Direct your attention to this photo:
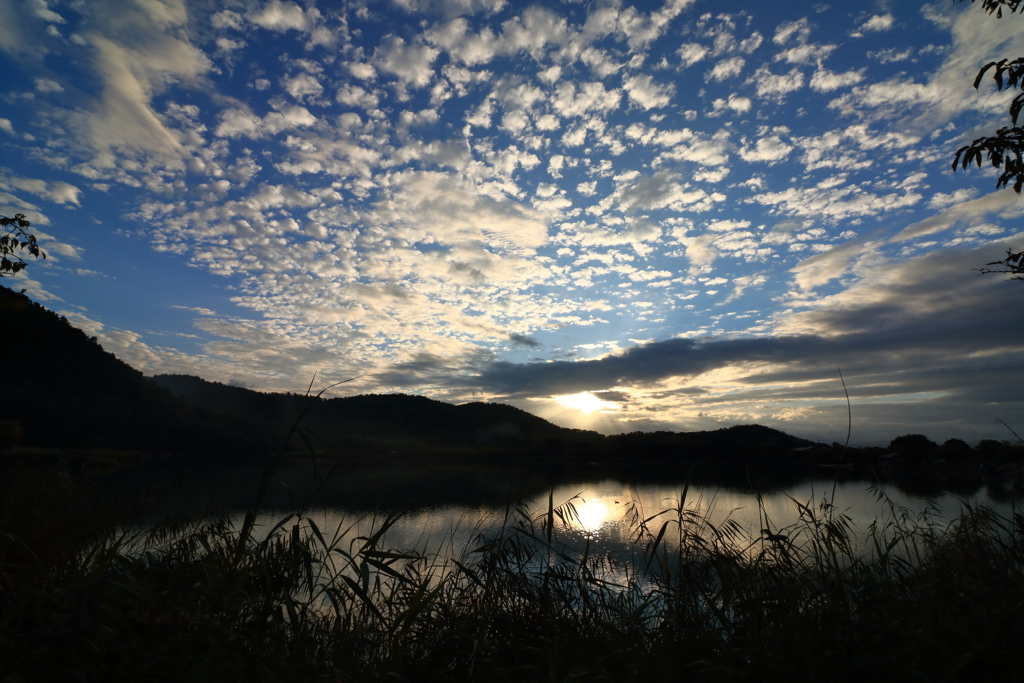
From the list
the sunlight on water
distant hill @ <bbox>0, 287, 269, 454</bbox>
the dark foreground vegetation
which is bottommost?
the sunlight on water

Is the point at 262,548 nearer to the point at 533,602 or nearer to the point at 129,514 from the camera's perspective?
the point at 533,602

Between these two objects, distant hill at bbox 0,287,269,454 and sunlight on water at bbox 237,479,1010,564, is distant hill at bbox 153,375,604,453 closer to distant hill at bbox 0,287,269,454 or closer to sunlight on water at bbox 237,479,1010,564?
distant hill at bbox 0,287,269,454

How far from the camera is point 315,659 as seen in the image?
306cm

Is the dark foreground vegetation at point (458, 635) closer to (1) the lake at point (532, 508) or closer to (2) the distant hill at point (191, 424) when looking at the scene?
(1) the lake at point (532, 508)

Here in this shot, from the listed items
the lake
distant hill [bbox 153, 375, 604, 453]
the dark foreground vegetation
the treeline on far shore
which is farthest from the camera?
distant hill [bbox 153, 375, 604, 453]

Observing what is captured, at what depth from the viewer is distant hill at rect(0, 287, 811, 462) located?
4434 cm

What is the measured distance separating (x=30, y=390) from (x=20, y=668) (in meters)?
62.9

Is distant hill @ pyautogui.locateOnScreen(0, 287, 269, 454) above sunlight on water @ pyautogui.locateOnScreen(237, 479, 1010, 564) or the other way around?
above

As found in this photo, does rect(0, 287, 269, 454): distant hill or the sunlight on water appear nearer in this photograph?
the sunlight on water

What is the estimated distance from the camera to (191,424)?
52.8 meters

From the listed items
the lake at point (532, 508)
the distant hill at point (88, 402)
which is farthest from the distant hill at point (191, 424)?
the lake at point (532, 508)

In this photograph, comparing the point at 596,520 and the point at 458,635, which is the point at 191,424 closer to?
the point at 596,520

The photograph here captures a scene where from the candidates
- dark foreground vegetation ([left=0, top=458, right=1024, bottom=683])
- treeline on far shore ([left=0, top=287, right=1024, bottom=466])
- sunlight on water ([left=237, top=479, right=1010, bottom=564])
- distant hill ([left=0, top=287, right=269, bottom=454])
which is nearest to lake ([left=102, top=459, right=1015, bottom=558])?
sunlight on water ([left=237, top=479, right=1010, bottom=564])

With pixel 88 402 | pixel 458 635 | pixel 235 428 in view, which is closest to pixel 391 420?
pixel 235 428
